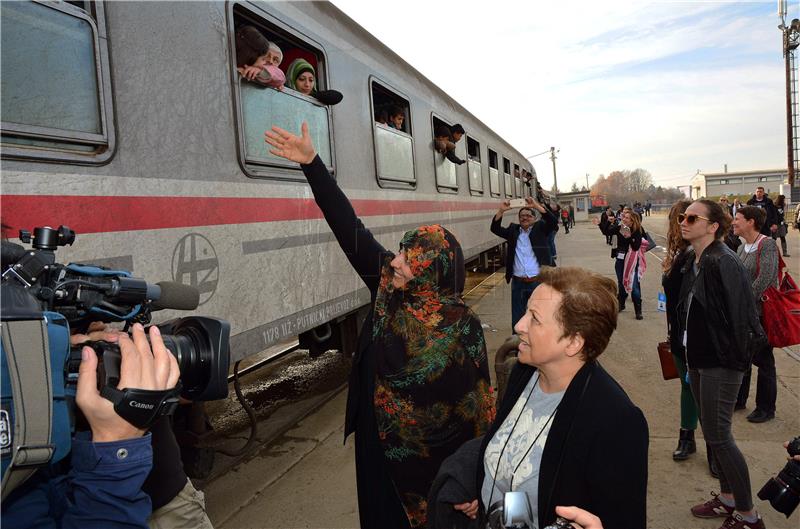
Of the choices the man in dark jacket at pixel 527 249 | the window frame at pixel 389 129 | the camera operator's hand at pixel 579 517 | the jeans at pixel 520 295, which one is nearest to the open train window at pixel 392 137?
the window frame at pixel 389 129

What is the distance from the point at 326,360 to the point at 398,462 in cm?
463

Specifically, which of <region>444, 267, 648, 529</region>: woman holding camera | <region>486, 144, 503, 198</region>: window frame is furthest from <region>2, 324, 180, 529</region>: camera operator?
<region>486, 144, 503, 198</region>: window frame

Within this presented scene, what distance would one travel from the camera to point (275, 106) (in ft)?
11.3

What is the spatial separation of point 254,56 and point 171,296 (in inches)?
87.8

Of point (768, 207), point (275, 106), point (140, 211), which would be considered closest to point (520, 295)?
point (275, 106)

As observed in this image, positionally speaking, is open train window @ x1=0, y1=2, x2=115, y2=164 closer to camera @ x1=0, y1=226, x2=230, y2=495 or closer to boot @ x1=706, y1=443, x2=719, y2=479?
camera @ x1=0, y1=226, x2=230, y2=495

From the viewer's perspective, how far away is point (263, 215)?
3254mm

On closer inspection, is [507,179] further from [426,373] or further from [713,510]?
[426,373]

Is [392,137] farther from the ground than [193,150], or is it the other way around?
[392,137]

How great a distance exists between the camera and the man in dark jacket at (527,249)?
586cm

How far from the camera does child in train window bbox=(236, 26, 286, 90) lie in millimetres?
3150

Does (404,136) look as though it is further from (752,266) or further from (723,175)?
(723,175)

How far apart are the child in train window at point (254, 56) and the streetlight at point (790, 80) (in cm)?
2409

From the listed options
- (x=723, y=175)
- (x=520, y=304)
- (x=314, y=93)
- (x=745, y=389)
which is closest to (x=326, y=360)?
(x=520, y=304)
